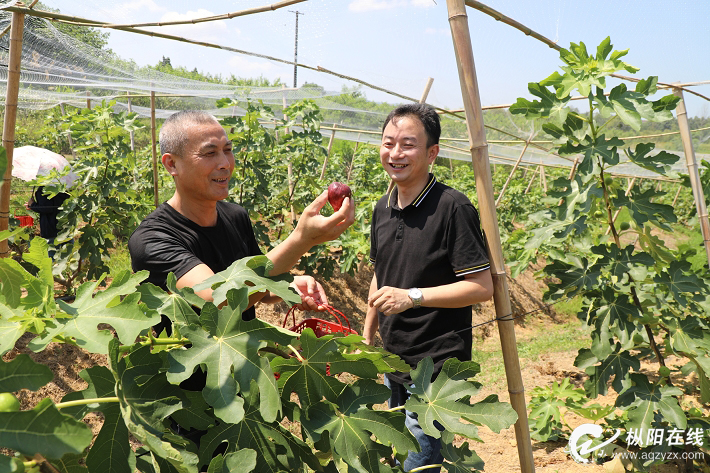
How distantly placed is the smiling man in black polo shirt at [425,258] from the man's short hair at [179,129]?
2.58 feet

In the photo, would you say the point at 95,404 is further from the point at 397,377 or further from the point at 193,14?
the point at 193,14

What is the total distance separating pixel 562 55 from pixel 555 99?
214mm

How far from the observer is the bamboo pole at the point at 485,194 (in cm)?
186

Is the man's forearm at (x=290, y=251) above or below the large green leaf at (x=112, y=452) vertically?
above

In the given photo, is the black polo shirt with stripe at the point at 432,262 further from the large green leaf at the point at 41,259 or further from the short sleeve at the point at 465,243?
the large green leaf at the point at 41,259

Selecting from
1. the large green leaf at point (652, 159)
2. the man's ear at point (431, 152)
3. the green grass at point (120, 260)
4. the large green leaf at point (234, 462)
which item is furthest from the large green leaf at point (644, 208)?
the green grass at point (120, 260)

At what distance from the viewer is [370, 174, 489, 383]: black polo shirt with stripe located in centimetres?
221

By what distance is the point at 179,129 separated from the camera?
6.74 ft

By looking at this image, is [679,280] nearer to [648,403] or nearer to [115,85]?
[648,403]

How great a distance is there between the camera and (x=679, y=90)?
421 cm

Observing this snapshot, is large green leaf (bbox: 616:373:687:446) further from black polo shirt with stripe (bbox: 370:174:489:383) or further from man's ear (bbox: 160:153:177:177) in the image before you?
man's ear (bbox: 160:153:177:177)

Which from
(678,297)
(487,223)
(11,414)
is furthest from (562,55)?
(11,414)

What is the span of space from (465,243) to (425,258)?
202mm

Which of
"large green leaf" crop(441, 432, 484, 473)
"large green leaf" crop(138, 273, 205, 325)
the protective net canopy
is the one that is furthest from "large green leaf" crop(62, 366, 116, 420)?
the protective net canopy
